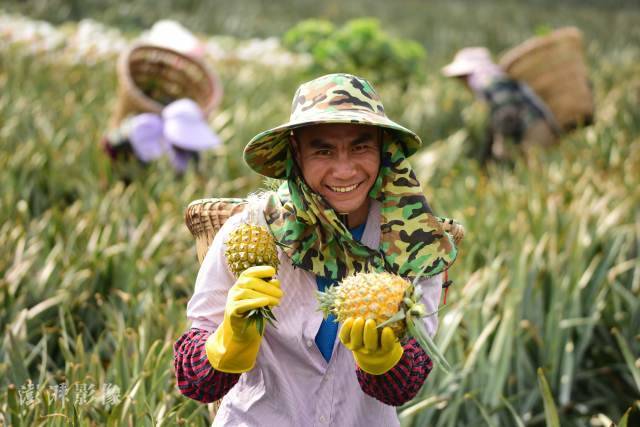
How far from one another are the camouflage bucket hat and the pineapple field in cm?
75

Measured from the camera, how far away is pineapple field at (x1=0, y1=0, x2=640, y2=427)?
2.58m

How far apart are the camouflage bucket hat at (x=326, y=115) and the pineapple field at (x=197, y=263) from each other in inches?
29.5

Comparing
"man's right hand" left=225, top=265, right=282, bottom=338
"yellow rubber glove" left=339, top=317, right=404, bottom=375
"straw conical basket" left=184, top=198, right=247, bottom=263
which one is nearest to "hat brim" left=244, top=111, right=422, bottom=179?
"straw conical basket" left=184, top=198, right=247, bottom=263

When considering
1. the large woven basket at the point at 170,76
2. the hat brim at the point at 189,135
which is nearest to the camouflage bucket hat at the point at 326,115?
the hat brim at the point at 189,135

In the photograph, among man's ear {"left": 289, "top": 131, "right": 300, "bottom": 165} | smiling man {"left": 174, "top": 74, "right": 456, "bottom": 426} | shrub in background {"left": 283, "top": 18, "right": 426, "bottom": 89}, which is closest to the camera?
smiling man {"left": 174, "top": 74, "right": 456, "bottom": 426}

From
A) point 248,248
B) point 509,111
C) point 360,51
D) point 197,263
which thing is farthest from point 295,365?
point 360,51

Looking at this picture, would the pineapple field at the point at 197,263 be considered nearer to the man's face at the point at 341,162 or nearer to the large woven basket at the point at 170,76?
the large woven basket at the point at 170,76

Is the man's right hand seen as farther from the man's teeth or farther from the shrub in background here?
the shrub in background

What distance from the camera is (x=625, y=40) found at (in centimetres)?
1273

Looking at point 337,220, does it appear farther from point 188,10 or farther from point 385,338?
point 188,10

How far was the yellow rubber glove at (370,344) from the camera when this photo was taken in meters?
1.55

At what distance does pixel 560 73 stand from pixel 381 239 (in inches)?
201

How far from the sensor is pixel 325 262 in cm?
186

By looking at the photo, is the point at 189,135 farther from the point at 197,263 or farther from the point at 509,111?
the point at 509,111
